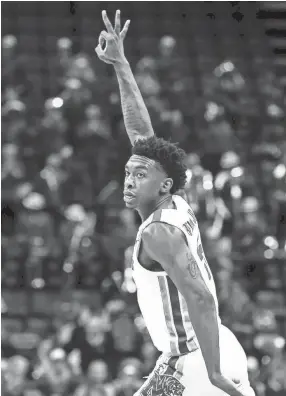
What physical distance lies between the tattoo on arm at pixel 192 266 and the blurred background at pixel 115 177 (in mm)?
3974

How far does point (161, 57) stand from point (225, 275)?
2410 millimetres

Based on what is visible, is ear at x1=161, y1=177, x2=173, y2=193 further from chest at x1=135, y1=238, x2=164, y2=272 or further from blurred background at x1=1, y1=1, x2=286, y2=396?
blurred background at x1=1, y1=1, x2=286, y2=396

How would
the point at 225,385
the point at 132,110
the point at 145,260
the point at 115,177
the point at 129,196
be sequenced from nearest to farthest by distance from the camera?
1. the point at 225,385
2. the point at 145,260
3. the point at 129,196
4. the point at 132,110
5. the point at 115,177

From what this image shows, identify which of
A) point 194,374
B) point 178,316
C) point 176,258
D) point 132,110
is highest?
point 132,110

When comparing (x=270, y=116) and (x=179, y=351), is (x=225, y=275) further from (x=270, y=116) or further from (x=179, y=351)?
(x=179, y=351)

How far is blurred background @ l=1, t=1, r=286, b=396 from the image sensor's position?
635 centimetres

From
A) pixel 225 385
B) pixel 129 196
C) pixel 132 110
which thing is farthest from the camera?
pixel 132 110

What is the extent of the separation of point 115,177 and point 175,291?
14.8 ft

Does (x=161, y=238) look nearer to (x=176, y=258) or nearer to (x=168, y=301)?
(x=176, y=258)

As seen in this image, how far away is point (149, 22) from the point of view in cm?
780

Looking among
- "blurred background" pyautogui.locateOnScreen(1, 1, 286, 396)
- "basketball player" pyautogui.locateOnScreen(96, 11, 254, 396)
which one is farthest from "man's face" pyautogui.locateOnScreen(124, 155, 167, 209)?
"blurred background" pyautogui.locateOnScreen(1, 1, 286, 396)

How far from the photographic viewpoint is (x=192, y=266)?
2320mm

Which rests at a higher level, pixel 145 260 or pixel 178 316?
pixel 145 260

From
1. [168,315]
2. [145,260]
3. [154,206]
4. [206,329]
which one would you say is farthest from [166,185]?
[206,329]
